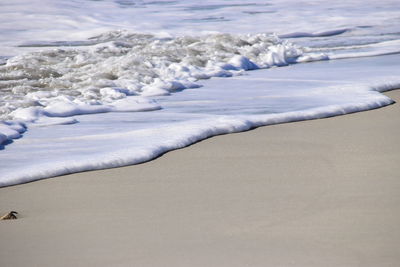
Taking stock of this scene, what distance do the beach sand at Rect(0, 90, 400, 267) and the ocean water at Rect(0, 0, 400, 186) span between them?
12.4 inches

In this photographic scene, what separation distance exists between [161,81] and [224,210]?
3742 millimetres

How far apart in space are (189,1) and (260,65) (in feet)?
35.5

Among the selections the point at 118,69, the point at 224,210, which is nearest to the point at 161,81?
the point at 118,69

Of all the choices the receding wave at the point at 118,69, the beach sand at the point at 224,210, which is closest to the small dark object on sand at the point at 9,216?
the beach sand at the point at 224,210

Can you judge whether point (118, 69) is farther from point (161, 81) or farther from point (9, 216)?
point (9, 216)

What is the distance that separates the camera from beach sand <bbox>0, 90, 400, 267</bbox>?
2.54 metres

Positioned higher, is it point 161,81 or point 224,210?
point 224,210

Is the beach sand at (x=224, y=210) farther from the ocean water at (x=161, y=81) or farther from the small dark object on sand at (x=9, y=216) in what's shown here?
the ocean water at (x=161, y=81)

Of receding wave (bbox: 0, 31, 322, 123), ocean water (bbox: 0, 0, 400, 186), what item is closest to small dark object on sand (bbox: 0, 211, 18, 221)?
ocean water (bbox: 0, 0, 400, 186)

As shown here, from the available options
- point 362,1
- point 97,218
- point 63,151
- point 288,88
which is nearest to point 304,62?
point 288,88

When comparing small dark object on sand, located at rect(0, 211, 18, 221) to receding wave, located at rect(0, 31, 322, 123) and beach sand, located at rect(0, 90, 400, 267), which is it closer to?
beach sand, located at rect(0, 90, 400, 267)

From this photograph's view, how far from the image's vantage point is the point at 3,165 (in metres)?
3.81

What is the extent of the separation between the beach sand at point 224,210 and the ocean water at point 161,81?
1.04 ft

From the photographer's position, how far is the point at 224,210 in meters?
3.03
